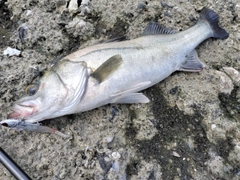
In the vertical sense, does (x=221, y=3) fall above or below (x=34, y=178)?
above

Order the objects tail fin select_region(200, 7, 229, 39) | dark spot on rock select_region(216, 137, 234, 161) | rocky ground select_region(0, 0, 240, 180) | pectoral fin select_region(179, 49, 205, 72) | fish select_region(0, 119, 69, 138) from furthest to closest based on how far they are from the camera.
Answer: tail fin select_region(200, 7, 229, 39) < pectoral fin select_region(179, 49, 205, 72) < dark spot on rock select_region(216, 137, 234, 161) < rocky ground select_region(0, 0, 240, 180) < fish select_region(0, 119, 69, 138)

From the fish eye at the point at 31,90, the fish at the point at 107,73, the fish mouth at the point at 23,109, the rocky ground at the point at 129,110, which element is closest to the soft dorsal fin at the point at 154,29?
the fish at the point at 107,73

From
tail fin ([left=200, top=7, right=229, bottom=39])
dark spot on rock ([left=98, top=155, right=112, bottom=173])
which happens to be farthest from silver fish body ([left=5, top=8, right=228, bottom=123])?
dark spot on rock ([left=98, top=155, right=112, bottom=173])

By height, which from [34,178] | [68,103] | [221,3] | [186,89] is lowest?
[34,178]

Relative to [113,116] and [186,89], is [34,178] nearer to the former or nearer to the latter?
[113,116]

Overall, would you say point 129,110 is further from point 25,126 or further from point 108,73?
point 25,126

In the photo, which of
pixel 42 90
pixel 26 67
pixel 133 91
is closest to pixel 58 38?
pixel 26 67

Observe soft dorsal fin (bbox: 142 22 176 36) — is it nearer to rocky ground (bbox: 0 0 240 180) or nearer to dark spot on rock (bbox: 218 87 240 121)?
rocky ground (bbox: 0 0 240 180)
